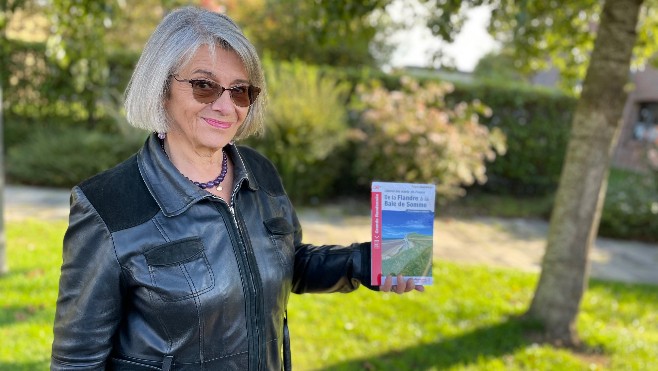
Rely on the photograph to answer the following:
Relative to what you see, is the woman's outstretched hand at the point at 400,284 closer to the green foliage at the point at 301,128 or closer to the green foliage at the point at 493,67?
the green foliage at the point at 301,128

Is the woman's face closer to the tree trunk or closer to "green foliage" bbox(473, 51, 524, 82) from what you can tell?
the tree trunk

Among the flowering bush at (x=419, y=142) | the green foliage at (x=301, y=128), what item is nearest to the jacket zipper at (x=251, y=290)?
the green foliage at (x=301, y=128)

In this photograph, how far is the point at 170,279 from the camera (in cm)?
150

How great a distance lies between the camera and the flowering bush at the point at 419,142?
8.84 m

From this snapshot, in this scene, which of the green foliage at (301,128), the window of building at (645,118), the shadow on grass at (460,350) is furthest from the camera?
the window of building at (645,118)

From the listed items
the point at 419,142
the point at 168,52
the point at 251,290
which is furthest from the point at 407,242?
the point at 419,142

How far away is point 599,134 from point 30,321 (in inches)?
170

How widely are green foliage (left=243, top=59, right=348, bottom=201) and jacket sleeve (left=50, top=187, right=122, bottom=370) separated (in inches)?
275

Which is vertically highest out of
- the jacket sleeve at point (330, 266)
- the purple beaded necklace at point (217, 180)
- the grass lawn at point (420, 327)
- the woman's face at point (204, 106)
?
the woman's face at point (204, 106)

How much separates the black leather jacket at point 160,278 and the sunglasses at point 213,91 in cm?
19

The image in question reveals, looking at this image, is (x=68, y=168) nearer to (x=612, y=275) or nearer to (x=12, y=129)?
(x=12, y=129)

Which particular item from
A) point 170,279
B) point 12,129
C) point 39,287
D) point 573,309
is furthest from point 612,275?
point 12,129

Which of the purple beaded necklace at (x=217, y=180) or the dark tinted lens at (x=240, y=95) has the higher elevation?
the dark tinted lens at (x=240, y=95)

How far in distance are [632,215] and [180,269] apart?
8.80 meters
